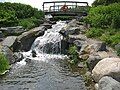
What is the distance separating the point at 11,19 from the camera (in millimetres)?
33312

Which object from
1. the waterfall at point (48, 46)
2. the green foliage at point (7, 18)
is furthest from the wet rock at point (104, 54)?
the green foliage at point (7, 18)

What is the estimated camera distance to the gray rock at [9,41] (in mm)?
26081

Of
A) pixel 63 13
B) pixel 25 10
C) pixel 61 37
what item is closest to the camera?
pixel 61 37

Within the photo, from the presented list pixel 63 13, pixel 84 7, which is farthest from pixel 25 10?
pixel 84 7

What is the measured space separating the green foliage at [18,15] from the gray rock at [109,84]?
59.7ft

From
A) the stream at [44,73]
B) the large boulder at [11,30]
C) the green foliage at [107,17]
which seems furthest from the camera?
the large boulder at [11,30]

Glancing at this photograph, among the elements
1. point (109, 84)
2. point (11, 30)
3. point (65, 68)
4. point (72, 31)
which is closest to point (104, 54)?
point (65, 68)

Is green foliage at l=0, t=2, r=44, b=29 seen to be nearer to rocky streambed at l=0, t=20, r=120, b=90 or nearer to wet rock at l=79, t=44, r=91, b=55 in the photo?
rocky streambed at l=0, t=20, r=120, b=90

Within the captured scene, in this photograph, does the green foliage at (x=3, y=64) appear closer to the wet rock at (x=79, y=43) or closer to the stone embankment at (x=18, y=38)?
the stone embankment at (x=18, y=38)

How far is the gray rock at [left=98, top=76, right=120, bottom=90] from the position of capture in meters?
14.6

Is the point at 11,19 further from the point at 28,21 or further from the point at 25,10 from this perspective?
the point at 25,10

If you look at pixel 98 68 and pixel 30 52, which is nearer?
pixel 98 68

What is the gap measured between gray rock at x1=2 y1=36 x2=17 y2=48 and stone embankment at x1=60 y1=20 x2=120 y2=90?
4.43m

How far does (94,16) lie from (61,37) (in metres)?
4.23
